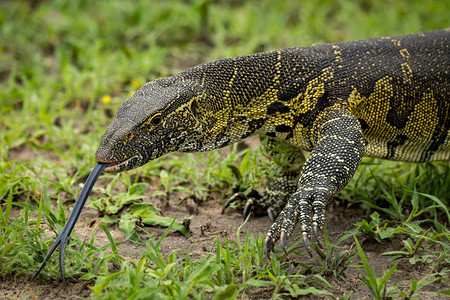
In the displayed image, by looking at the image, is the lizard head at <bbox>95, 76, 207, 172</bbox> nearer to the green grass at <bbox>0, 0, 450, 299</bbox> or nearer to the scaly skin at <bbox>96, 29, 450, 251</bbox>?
the scaly skin at <bbox>96, 29, 450, 251</bbox>

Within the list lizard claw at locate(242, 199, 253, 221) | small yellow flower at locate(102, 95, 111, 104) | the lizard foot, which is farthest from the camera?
small yellow flower at locate(102, 95, 111, 104)

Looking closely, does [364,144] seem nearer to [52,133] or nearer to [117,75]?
[52,133]

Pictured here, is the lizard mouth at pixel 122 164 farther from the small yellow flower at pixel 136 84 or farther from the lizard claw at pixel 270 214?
the small yellow flower at pixel 136 84

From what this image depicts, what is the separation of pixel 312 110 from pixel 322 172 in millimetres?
580

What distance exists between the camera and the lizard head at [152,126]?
3.64 m

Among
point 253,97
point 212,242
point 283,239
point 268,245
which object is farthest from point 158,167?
point 283,239

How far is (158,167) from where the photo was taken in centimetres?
539

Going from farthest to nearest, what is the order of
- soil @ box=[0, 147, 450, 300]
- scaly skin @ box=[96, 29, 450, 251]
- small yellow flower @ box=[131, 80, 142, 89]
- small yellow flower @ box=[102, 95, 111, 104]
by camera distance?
small yellow flower @ box=[131, 80, 142, 89]
small yellow flower @ box=[102, 95, 111, 104]
scaly skin @ box=[96, 29, 450, 251]
soil @ box=[0, 147, 450, 300]

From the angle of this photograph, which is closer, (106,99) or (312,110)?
(312,110)

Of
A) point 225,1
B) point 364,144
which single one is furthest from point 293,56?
point 225,1

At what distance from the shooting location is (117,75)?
6.95 meters

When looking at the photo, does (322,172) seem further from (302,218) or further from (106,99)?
(106,99)

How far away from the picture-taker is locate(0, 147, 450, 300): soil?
346cm

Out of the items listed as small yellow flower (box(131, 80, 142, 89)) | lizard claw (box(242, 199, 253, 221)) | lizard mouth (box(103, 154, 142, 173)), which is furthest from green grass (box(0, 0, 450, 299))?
lizard mouth (box(103, 154, 142, 173))
